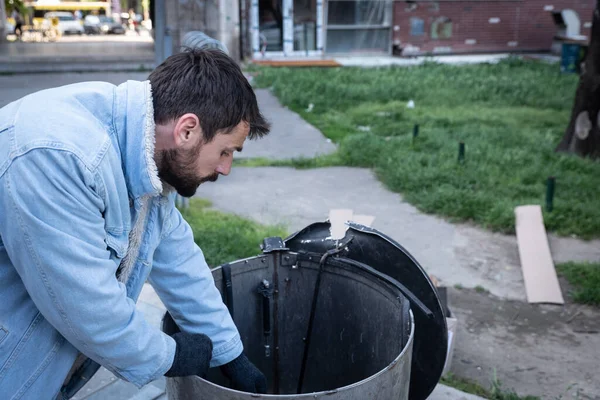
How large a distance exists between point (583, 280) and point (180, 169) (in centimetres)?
360

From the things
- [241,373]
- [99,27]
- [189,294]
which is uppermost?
[189,294]

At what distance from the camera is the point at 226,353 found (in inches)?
76.1

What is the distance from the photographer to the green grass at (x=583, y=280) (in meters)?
4.21

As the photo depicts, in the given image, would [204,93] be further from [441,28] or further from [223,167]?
[441,28]

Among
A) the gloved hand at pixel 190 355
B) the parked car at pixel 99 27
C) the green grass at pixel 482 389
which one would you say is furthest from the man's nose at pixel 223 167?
the parked car at pixel 99 27

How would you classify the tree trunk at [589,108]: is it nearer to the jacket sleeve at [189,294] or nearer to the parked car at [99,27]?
the jacket sleeve at [189,294]

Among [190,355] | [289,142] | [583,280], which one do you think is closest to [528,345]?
[583,280]

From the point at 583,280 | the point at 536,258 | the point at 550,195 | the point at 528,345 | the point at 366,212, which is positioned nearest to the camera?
the point at 528,345

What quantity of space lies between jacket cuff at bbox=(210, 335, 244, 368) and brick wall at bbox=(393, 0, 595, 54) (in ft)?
57.4

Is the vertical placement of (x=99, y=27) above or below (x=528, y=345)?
below

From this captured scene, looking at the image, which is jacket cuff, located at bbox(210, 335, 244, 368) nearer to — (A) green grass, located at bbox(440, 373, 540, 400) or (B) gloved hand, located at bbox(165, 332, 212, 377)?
(B) gloved hand, located at bbox(165, 332, 212, 377)

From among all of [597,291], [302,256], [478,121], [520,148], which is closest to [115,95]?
[302,256]

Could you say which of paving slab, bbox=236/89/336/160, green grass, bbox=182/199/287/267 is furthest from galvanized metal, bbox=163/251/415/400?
paving slab, bbox=236/89/336/160

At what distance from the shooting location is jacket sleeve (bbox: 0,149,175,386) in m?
1.40
